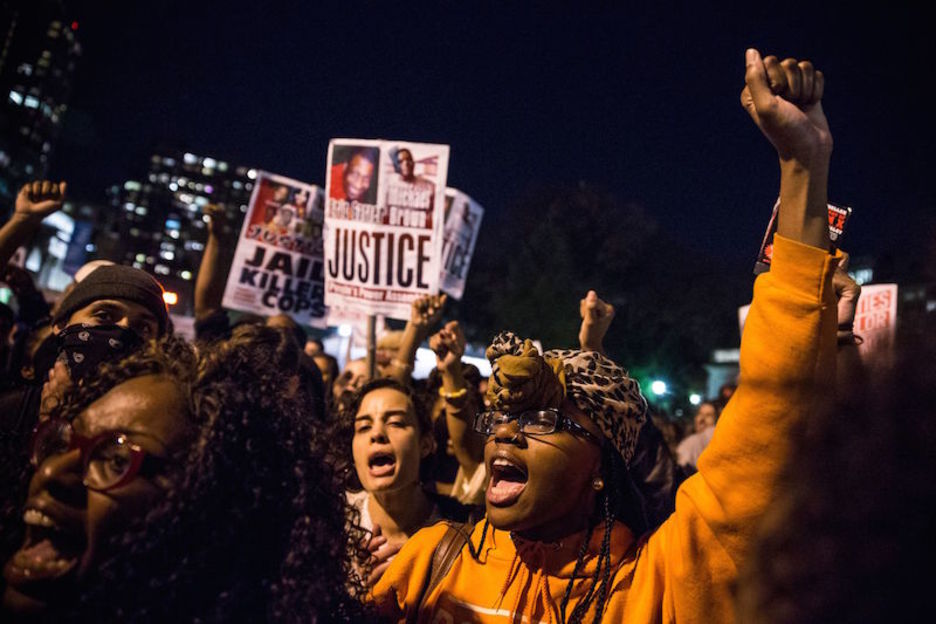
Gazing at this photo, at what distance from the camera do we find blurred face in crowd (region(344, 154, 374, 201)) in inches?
263

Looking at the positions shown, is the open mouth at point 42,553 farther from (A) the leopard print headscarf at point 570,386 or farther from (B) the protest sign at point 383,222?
(B) the protest sign at point 383,222

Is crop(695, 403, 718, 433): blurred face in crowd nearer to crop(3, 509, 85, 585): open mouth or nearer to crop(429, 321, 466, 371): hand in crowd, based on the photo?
crop(429, 321, 466, 371): hand in crowd

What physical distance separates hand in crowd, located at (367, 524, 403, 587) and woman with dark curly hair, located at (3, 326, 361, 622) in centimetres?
65

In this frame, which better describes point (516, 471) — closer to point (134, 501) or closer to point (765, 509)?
point (765, 509)

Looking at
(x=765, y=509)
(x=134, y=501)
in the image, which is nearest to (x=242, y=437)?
(x=134, y=501)

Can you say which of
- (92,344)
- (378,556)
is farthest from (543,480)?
(92,344)

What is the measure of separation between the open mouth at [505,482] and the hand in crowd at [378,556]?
45cm

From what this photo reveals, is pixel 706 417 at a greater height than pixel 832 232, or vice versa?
pixel 832 232

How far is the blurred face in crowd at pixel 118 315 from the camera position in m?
2.89

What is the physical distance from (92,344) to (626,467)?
2.05m

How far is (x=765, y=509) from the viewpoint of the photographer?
1631 mm

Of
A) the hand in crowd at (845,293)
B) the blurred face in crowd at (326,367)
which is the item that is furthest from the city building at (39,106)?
the hand in crowd at (845,293)

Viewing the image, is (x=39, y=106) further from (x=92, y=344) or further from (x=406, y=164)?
(x=92, y=344)

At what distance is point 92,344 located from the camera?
2.64 metres
